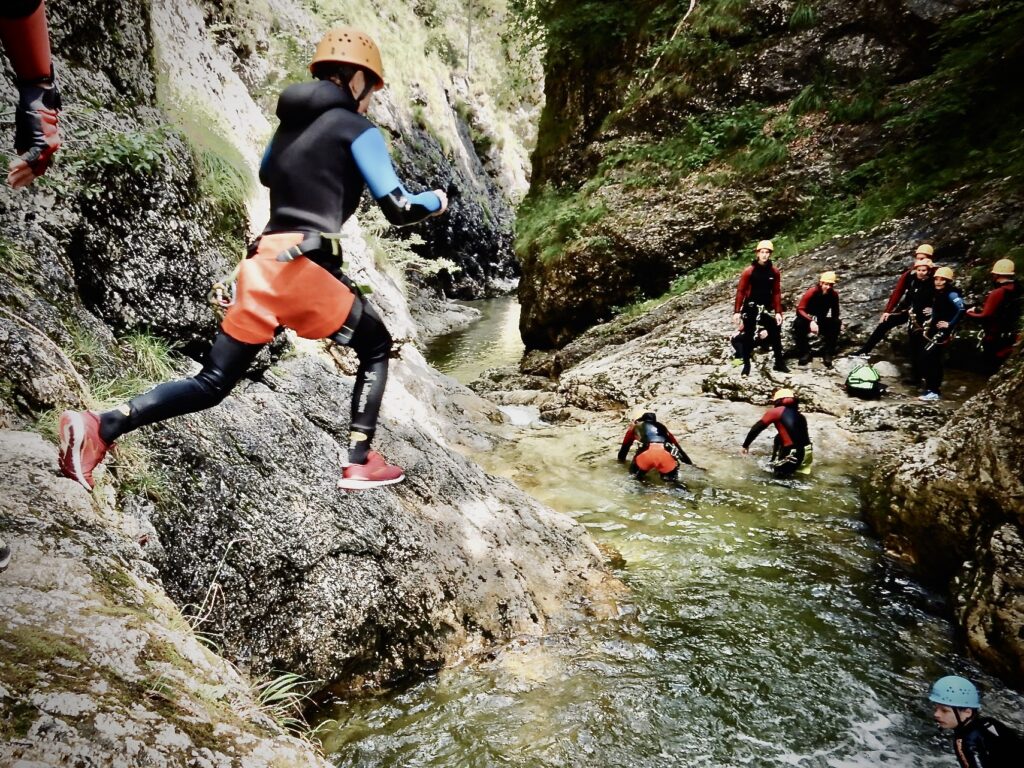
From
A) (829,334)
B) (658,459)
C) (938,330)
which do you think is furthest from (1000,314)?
(658,459)

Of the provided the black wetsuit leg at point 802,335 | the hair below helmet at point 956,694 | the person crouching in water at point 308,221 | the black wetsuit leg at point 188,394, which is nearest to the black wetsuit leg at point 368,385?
the person crouching in water at point 308,221

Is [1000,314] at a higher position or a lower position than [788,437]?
higher

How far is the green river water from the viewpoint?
402cm

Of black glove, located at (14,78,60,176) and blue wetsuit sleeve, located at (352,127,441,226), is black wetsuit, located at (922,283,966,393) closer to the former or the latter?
blue wetsuit sleeve, located at (352,127,441,226)

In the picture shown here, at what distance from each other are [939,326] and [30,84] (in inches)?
431

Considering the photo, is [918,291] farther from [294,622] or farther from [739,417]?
[294,622]

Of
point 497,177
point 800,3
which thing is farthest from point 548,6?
point 497,177

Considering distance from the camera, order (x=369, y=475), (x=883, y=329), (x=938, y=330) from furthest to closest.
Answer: (x=883, y=329)
(x=938, y=330)
(x=369, y=475)

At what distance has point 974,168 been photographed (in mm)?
11453

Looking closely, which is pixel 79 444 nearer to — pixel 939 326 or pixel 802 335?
pixel 939 326

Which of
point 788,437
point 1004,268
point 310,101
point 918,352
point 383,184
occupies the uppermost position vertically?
point 310,101

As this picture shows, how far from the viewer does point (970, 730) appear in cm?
378

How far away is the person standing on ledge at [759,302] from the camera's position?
33.3 feet

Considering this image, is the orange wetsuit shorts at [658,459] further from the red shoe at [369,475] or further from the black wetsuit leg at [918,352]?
the red shoe at [369,475]
